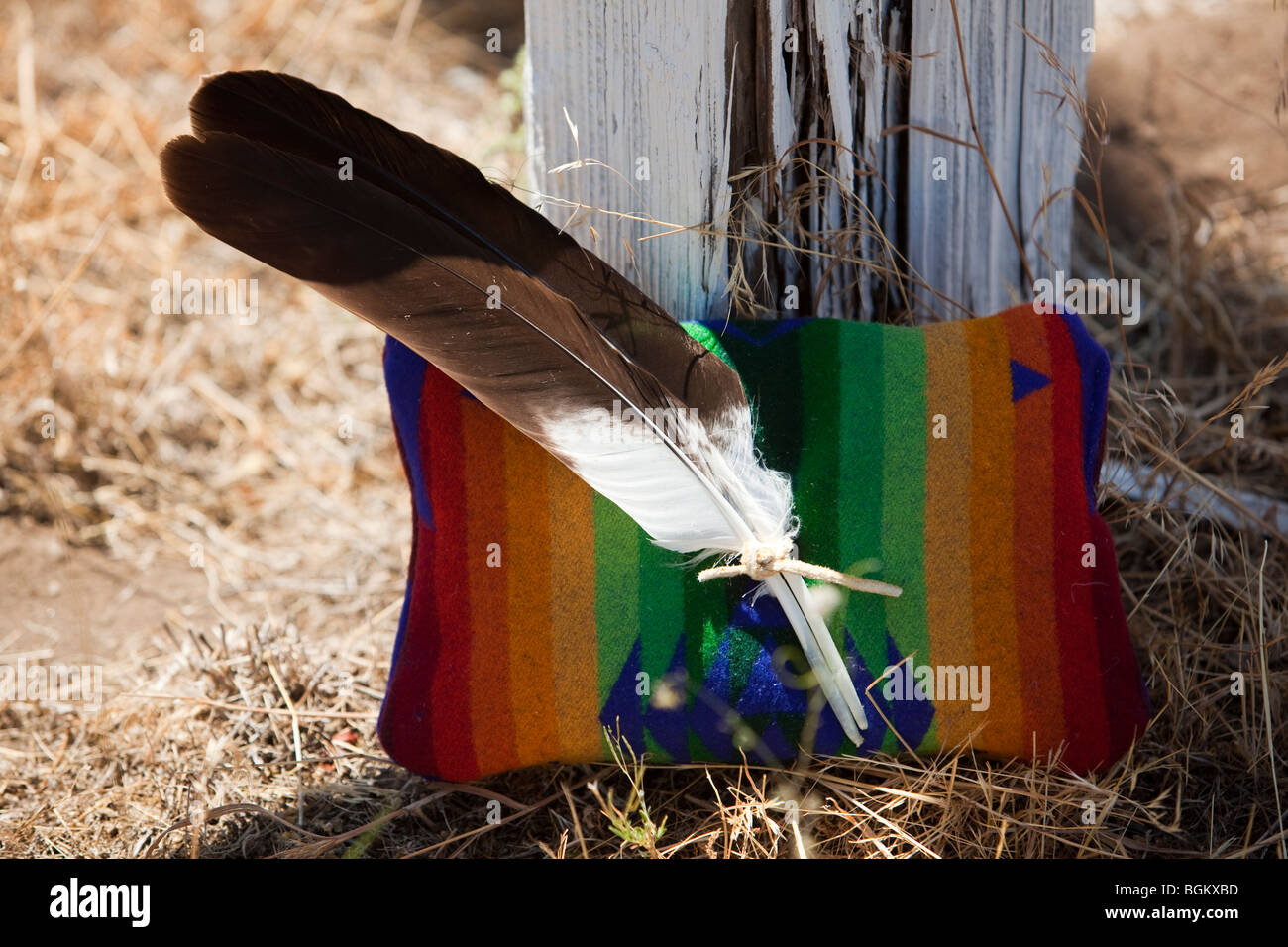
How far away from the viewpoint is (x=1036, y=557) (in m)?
1.50

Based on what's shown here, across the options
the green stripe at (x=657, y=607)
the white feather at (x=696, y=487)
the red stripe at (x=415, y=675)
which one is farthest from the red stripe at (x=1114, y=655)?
the red stripe at (x=415, y=675)

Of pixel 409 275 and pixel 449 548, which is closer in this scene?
pixel 409 275

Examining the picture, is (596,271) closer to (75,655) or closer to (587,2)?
(587,2)

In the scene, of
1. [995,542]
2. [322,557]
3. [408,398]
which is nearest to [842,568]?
[995,542]

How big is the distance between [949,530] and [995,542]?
0.07 metres

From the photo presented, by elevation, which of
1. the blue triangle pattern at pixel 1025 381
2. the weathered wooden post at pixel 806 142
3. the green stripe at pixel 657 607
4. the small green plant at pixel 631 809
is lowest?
the small green plant at pixel 631 809

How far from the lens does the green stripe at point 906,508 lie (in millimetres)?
1510

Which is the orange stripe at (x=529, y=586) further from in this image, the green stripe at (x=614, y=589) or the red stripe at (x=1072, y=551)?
the red stripe at (x=1072, y=551)

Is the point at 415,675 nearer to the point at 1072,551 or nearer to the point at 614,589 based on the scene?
the point at 614,589

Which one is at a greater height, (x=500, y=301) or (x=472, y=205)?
(x=472, y=205)

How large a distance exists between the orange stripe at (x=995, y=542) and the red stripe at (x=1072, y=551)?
0.22 feet

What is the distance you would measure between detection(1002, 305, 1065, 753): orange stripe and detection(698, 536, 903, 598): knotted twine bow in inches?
7.8

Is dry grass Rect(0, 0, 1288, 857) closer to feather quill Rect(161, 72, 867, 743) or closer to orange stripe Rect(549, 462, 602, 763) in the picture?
orange stripe Rect(549, 462, 602, 763)

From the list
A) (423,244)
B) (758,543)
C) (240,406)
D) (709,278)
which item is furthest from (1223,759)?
(240,406)
